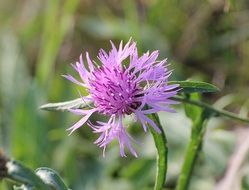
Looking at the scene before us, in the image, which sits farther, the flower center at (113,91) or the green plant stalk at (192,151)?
the green plant stalk at (192,151)

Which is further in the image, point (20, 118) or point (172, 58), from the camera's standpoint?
point (172, 58)

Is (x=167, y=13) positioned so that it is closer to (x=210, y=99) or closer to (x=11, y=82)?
(x=210, y=99)

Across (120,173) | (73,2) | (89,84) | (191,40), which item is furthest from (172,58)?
(89,84)

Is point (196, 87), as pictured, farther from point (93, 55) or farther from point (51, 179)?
point (93, 55)

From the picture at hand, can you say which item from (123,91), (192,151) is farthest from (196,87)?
(192,151)

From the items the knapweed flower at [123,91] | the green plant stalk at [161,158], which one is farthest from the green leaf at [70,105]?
the green plant stalk at [161,158]

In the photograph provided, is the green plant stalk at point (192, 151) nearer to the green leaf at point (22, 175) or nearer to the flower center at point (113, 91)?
the flower center at point (113, 91)
